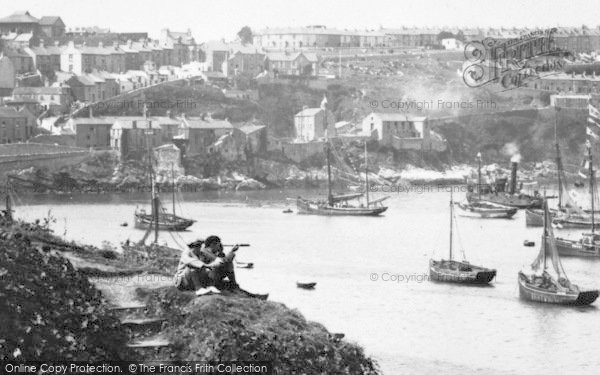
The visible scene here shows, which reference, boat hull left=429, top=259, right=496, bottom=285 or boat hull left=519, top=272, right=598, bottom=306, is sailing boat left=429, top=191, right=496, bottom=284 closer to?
boat hull left=429, top=259, right=496, bottom=285

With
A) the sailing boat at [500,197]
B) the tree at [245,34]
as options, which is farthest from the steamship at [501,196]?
the tree at [245,34]

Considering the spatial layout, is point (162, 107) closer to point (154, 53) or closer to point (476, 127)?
point (154, 53)

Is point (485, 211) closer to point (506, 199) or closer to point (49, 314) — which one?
point (506, 199)

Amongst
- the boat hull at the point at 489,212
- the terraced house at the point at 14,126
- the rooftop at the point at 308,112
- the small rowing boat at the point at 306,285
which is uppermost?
the rooftop at the point at 308,112

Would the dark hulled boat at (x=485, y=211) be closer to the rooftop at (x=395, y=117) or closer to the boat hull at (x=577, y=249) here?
the boat hull at (x=577, y=249)

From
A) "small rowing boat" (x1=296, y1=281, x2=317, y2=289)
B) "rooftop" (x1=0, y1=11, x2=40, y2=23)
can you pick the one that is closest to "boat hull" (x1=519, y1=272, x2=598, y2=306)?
"small rowing boat" (x1=296, y1=281, x2=317, y2=289)

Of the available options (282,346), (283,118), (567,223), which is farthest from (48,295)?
(283,118)

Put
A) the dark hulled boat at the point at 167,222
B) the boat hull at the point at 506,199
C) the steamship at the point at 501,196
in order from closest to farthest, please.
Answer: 1. the dark hulled boat at the point at 167,222
2. the steamship at the point at 501,196
3. the boat hull at the point at 506,199
